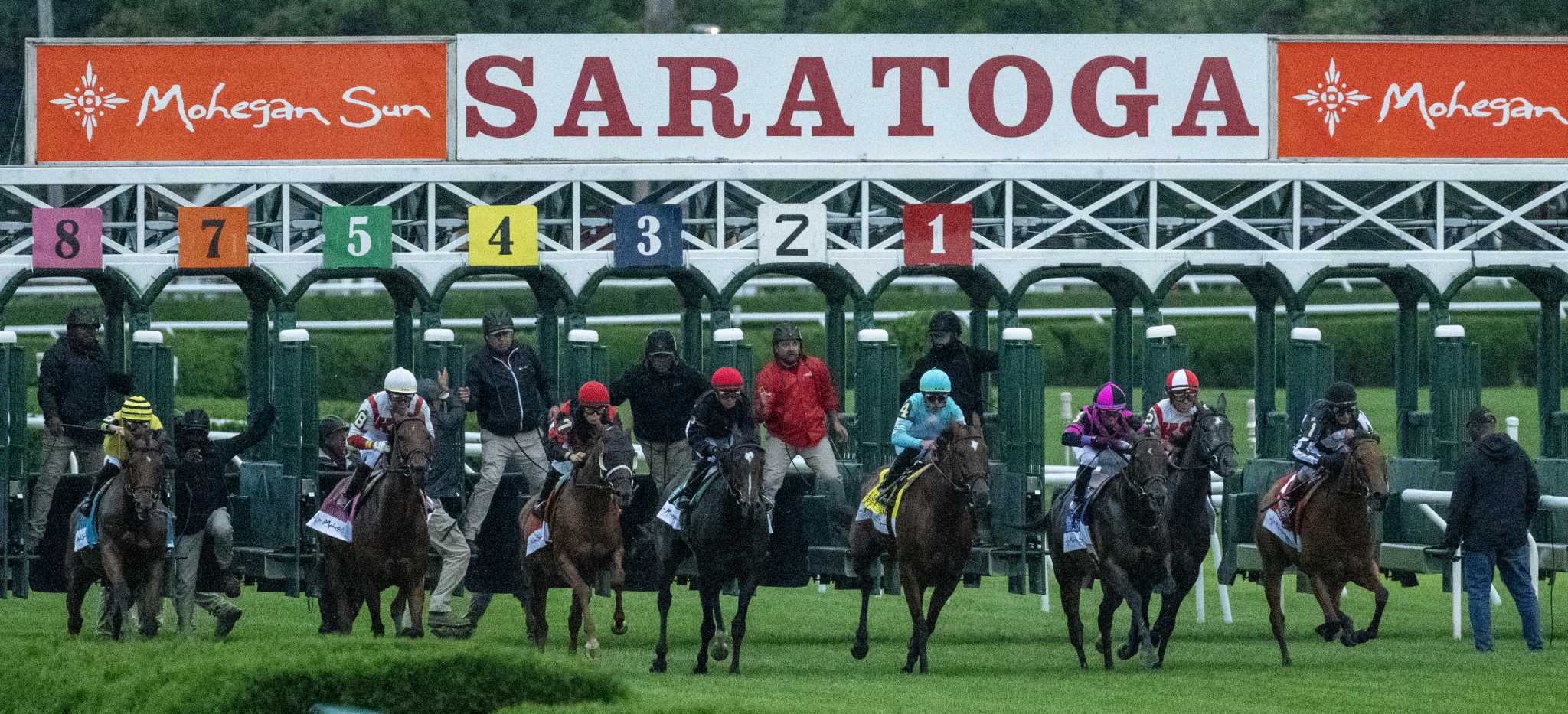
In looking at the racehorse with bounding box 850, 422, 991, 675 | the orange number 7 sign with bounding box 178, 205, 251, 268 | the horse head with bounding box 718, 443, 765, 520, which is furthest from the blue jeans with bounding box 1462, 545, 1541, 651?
the orange number 7 sign with bounding box 178, 205, 251, 268

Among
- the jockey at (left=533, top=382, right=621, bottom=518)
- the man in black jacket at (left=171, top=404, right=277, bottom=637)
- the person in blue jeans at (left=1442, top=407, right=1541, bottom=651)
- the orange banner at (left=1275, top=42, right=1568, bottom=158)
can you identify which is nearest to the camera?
the jockey at (left=533, top=382, right=621, bottom=518)

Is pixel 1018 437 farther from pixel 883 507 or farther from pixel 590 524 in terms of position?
pixel 590 524

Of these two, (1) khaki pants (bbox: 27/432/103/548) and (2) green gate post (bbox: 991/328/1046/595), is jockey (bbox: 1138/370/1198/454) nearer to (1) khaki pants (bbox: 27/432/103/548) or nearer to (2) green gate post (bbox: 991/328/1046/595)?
(2) green gate post (bbox: 991/328/1046/595)

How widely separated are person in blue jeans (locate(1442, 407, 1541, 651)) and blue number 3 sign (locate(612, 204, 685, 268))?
169 inches

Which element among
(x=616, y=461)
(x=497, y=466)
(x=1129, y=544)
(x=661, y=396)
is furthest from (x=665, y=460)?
(x=1129, y=544)

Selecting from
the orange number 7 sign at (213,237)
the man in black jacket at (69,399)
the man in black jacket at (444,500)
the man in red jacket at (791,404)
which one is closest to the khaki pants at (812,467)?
the man in red jacket at (791,404)

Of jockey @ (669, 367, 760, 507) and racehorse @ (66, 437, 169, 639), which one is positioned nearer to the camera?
racehorse @ (66, 437, 169, 639)

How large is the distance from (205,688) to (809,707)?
6.77 ft

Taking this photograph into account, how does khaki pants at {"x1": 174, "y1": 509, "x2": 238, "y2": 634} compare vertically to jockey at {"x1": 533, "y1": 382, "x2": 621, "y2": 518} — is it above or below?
below

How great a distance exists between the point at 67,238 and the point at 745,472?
4.15 metres

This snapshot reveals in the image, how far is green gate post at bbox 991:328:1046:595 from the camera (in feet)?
46.0

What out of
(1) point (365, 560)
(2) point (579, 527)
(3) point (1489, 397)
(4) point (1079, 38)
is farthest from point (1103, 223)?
(3) point (1489, 397)

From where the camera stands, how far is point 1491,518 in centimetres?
1327

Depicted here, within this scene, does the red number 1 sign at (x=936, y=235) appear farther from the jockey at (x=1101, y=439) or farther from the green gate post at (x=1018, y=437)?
the jockey at (x=1101, y=439)
